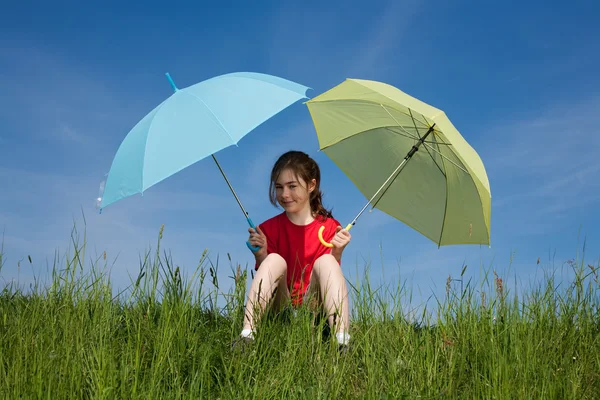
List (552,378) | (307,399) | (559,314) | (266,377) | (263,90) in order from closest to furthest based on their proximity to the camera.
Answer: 1. (307,399)
2. (266,377)
3. (552,378)
4. (263,90)
5. (559,314)

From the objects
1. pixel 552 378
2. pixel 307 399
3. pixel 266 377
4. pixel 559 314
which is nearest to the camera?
pixel 307 399

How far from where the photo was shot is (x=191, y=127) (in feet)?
13.2

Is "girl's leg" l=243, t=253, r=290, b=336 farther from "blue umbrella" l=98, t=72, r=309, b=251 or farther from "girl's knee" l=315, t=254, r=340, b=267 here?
"blue umbrella" l=98, t=72, r=309, b=251

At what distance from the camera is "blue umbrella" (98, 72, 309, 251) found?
151 inches

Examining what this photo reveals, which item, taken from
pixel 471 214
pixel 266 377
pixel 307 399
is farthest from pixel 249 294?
pixel 471 214

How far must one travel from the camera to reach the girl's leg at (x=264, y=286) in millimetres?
4074

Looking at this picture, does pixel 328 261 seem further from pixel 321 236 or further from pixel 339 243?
pixel 321 236

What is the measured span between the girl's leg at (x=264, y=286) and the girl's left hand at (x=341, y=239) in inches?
18.3

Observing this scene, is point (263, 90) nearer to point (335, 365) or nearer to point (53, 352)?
point (335, 365)

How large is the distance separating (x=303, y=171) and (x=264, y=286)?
3.77ft

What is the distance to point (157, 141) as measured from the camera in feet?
13.2

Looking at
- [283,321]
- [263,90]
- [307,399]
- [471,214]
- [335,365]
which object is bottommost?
[307,399]

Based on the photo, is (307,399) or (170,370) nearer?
(307,399)

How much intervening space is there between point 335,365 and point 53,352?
73.3 inches
